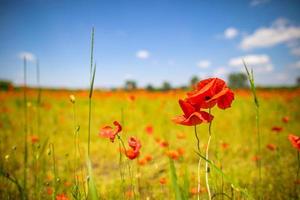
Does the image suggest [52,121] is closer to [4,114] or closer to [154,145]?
[4,114]

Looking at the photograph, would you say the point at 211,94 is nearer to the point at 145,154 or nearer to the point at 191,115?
the point at 191,115

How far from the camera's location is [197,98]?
98 cm

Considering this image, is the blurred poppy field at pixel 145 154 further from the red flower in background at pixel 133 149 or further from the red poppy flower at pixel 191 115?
the red poppy flower at pixel 191 115

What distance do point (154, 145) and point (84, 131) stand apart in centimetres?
184

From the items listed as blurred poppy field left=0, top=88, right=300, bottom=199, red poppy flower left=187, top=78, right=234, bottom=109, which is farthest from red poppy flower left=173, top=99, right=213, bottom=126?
blurred poppy field left=0, top=88, right=300, bottom=199

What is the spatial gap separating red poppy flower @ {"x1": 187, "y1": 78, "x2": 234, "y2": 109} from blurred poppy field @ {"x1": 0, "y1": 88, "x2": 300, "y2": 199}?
20 cm

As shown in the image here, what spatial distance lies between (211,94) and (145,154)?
3.14 metres

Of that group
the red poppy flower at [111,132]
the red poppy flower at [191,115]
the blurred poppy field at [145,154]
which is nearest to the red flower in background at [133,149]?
the blurred poppy field at [145,154]

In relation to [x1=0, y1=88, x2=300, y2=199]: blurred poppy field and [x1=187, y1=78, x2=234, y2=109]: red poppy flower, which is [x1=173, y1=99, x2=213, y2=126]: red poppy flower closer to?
[x1=187, y1=78, x2=234, y2=109]: red poppy flower

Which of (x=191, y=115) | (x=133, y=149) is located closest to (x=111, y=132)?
(x=133, y=149)

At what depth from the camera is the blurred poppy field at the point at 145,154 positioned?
4.80 feet

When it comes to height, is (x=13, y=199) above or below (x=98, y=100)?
below

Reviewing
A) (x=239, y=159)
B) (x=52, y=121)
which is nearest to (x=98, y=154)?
(x=239, y=159)

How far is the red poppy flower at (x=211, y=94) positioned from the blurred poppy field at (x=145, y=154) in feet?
0.66
